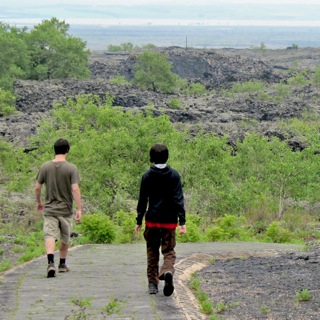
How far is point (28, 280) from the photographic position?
10.4 m

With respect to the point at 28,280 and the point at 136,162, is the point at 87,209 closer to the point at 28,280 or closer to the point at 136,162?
the point at 136,162

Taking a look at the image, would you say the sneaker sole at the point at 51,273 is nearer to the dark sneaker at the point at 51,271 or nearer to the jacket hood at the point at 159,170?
the dark sneaker at the point at 51,271

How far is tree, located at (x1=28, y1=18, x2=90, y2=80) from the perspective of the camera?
3629 inches

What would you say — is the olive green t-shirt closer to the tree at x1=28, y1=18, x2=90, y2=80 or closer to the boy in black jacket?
the boy in black jacket

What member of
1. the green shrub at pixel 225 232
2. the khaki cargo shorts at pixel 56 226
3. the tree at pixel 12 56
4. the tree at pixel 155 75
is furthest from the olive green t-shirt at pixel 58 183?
the tree at pixel 155 75

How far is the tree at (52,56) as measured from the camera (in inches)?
3629

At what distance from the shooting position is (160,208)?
9602 millimetres

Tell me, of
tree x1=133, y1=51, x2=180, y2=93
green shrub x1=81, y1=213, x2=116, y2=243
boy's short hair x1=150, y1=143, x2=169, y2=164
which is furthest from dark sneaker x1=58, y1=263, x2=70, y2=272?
tree x1=133, y1=51, x2=180, y2=93

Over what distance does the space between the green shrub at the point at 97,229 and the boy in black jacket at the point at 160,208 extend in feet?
24.5

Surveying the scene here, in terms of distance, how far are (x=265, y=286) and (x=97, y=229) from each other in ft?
25.7

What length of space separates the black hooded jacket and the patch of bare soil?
1.06 metres

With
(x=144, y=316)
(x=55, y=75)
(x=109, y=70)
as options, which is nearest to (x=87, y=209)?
(x=144, y=316)

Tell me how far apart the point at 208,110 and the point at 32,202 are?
41.7 m

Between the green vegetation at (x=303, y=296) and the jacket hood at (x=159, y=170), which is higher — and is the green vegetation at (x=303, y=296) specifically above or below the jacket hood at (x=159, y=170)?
below
